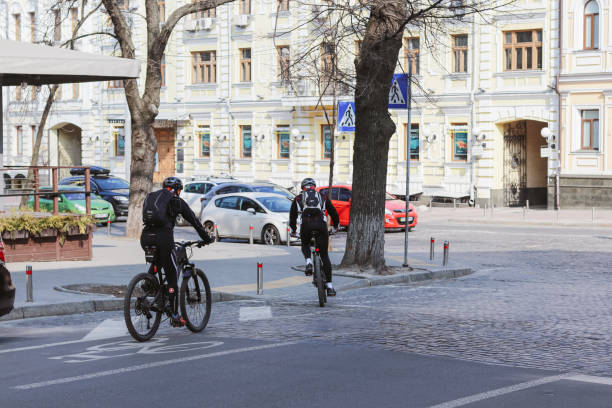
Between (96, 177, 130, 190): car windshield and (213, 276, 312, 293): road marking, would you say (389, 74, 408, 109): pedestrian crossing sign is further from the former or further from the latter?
(96, 177, 130, 190): car windshield

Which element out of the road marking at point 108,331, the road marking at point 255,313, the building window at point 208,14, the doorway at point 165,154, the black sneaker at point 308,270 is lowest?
the road marking at point 255,313

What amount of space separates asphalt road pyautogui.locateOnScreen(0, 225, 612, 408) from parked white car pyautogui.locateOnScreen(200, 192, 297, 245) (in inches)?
389

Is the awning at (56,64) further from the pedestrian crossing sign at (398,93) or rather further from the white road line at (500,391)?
the white road line at (500,391)

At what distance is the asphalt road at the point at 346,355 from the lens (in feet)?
24.2

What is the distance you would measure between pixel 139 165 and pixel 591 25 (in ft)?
67.0

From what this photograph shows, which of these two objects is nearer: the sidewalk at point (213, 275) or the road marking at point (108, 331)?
the road marking at point (108, 331)

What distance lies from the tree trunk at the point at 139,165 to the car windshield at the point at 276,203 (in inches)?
119

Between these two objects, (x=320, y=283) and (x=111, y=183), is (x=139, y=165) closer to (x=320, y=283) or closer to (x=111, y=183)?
(x=320, y=283)

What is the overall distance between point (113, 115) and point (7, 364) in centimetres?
4628

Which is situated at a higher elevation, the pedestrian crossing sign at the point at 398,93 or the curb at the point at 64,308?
the pedestrian crossing sign at the point at 398,93

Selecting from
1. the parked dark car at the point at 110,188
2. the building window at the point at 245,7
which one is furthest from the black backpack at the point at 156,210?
the building window at the point at 245,7

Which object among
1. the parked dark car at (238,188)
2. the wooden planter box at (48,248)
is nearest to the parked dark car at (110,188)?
the parked dark car at (238,188)

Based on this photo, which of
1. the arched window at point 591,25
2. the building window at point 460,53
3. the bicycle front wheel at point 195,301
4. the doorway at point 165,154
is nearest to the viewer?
the bicycle front wheel at point 195,301

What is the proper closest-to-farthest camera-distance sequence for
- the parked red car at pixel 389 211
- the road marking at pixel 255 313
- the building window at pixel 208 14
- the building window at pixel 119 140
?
the road marking at pixel 255 313 → the parked red car at pixel 389 211 → the building window at pixel 208 14 → the building window at pixel 119 140
